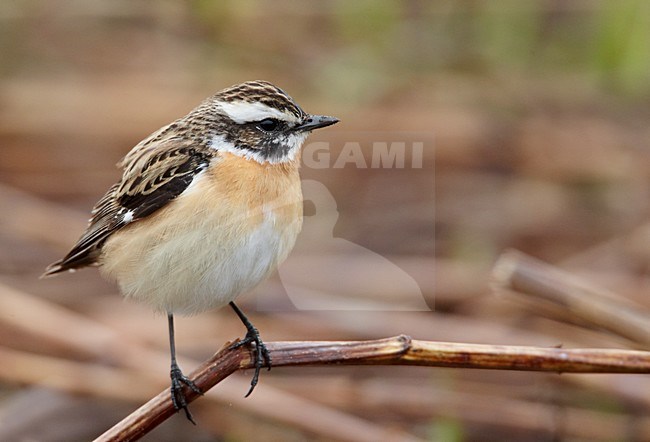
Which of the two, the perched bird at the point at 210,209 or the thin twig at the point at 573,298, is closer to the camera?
the perched bird at the point at 210,209

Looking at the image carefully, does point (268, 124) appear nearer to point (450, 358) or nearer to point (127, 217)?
point (127, 217)

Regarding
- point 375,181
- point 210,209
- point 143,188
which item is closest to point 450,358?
point 210,209

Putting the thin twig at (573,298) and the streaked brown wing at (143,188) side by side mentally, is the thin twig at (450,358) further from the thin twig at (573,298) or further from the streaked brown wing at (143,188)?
the thin twig at (573,298)

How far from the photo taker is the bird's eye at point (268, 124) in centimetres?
469

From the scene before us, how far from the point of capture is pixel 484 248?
28.3ft

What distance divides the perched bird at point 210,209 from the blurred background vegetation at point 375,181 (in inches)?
66.1

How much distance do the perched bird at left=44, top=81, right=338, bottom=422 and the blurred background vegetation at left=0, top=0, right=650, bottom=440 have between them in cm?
168

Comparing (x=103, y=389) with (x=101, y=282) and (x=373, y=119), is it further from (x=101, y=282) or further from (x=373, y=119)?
(x=373, y=119)

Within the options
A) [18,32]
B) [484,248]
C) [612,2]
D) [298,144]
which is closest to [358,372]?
[484,248]

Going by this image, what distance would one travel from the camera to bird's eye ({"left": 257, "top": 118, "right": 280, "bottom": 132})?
4.69 m

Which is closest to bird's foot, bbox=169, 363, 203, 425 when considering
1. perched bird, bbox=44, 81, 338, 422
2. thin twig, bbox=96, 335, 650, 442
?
perched bird, bbox=44, 81, 338, 422

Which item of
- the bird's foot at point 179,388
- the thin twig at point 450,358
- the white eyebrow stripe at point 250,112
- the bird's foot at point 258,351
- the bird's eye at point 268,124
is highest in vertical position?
the white eyebrow stripe at point 250,112

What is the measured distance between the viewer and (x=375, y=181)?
9727 millimetres

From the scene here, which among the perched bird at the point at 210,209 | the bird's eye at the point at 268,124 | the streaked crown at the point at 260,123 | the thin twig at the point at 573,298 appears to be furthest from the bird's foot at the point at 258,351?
the thin twig at the point at 573,298
